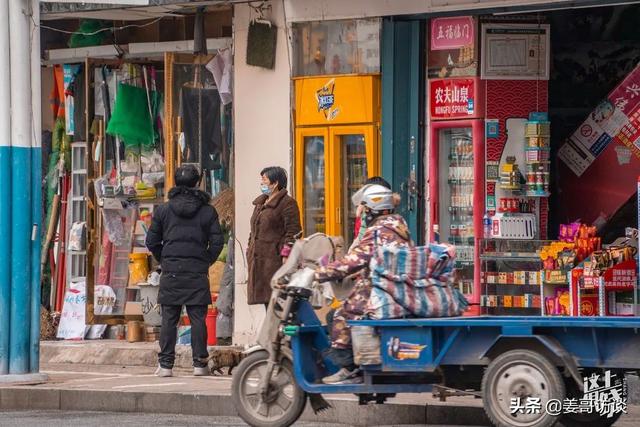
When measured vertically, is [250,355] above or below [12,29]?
below

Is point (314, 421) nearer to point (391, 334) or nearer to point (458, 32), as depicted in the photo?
point (391, 334)

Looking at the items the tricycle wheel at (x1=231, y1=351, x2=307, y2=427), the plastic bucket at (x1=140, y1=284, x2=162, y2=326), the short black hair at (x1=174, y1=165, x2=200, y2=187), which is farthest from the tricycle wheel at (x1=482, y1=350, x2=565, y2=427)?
the plastic bucket at (x1=140, y1=284, x2=162, y2=326)

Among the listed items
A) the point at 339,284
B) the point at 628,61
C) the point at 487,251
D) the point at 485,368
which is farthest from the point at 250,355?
the point at 628,61

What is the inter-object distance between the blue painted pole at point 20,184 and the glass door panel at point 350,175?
3.46 metres

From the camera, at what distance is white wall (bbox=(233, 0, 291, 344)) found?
15984 mm

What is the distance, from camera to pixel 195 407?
12180 millimetres

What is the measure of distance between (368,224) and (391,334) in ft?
2.94

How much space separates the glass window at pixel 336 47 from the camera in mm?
15430

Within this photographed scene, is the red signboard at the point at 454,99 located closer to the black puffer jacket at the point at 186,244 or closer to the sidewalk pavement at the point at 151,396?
the black puffer jacket at the point at 186,244

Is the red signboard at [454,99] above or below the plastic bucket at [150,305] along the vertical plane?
above

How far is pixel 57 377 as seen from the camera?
46.9 ft

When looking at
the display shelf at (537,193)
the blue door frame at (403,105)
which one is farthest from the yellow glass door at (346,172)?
the display shelf at (537,193)

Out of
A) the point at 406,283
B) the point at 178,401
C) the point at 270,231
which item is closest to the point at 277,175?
the point at 270,231

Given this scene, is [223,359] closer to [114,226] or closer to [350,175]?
[350,175]
